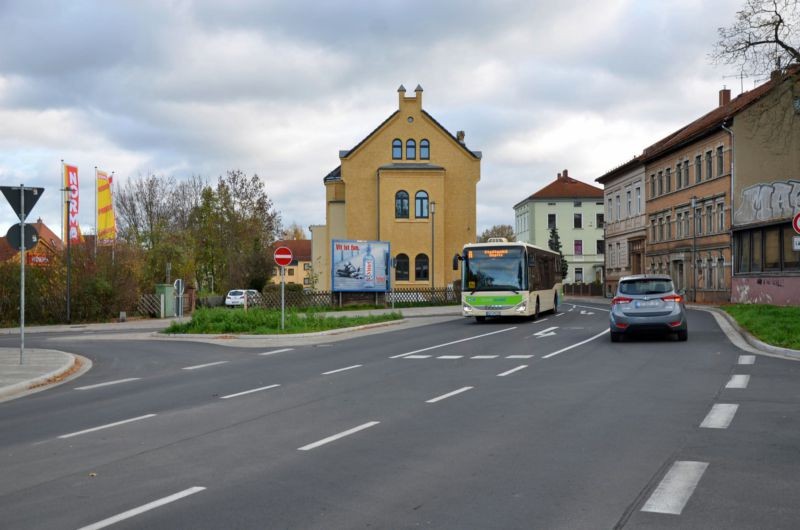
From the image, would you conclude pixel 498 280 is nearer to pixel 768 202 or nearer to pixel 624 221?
pixel 768 202

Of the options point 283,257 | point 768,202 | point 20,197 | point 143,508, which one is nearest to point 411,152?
point 768,202

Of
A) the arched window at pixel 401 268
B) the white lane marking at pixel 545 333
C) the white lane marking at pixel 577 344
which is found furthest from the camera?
the arched window at pixel 401 268

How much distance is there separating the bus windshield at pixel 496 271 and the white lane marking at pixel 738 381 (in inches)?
721

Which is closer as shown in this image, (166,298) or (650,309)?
(650,309)

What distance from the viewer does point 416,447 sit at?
826 centimetres

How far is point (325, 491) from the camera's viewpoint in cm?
650

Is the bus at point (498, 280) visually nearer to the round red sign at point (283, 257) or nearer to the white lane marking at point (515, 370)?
the round red sign at point (283, 257)

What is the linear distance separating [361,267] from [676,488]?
40648 millimetres

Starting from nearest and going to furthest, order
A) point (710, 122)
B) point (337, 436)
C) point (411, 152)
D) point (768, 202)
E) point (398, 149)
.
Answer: point (337, 436)
point (768, 202)
point (710, 122)
point (411, 152)
point (398, 149)

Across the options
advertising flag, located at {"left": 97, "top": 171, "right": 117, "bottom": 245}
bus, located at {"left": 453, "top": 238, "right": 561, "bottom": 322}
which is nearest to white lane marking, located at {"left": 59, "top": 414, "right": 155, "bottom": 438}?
bus, located at {"left": 453, "top": 238, "right": 561, "bottom": 322}

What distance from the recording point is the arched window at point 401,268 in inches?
2313

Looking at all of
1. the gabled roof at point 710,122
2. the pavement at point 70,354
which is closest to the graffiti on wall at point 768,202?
the gabled roof at point 710,122

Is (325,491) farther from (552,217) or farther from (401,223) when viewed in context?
(552,217)

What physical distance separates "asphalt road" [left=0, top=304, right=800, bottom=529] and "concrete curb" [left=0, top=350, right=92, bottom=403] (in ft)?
1.42
